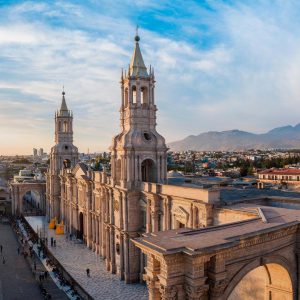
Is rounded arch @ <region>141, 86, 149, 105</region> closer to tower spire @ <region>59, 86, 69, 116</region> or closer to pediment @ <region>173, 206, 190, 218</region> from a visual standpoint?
pediment @ <region>173, 206, 190, 218</region>

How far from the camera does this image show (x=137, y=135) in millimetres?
27000

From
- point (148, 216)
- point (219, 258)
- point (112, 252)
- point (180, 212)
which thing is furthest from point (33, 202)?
point (219, 258)

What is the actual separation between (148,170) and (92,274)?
31.5 feet

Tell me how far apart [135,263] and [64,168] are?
2468cm

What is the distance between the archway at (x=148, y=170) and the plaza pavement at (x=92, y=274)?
26.7ft

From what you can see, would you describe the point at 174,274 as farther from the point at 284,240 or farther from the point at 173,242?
the point at 284,240

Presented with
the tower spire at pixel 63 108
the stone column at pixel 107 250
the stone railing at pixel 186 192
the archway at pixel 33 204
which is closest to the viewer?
the stone railing at pixel 186 192

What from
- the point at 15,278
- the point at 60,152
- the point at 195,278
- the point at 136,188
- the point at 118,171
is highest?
the point at 60,152

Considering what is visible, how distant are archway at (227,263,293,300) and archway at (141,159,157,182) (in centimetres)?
1173

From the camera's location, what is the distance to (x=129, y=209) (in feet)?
88.5

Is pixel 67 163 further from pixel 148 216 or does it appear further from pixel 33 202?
pixel 148 216

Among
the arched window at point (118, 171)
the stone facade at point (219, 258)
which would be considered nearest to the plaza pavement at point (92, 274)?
the arched window at point (118, 171)

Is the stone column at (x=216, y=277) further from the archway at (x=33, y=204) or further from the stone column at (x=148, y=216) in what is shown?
the archway at (x=33, y=204)

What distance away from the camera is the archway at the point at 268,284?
15.8 metres
